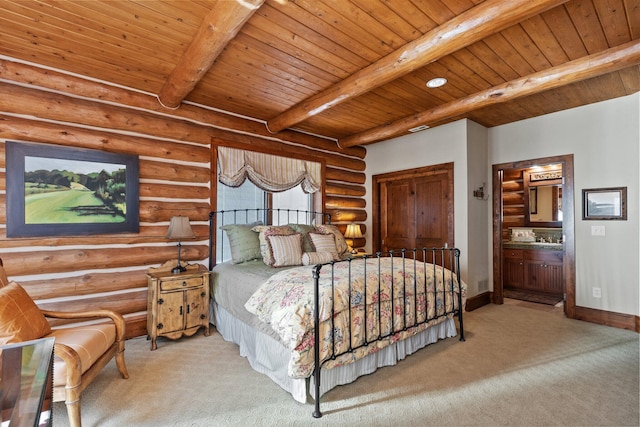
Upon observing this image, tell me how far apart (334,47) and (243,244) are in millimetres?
2326

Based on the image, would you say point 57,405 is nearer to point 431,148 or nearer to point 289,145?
point 289,145

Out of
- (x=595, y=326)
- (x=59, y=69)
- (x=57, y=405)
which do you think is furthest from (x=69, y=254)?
(x=595, y=326)

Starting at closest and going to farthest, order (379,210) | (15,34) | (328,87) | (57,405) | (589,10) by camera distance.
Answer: (57,405)
(589,10)
(15,34)
(328,87)
(379,210)

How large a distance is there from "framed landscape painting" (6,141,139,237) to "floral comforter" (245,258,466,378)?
1.90 m

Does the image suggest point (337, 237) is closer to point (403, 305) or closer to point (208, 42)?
point (403, 305)

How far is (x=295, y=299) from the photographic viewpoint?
2.10 meters

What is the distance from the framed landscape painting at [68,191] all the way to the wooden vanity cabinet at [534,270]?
6.06 m

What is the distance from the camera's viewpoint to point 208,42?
2.30 meters

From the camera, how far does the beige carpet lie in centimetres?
192

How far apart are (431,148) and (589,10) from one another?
8.85ft

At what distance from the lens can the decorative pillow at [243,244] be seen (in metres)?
3.53

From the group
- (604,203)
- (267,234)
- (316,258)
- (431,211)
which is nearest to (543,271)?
(604,203)

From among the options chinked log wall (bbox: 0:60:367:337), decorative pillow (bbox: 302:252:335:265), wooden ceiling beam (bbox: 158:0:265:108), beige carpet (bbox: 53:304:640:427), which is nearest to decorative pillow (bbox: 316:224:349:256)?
decorative pillow (bbox: 302:252:335:265)

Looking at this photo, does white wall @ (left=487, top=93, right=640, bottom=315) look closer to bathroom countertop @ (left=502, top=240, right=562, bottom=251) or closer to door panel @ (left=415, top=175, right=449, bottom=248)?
bathroom countertop @ (left=502, top=240, right=562, bottom=251)
